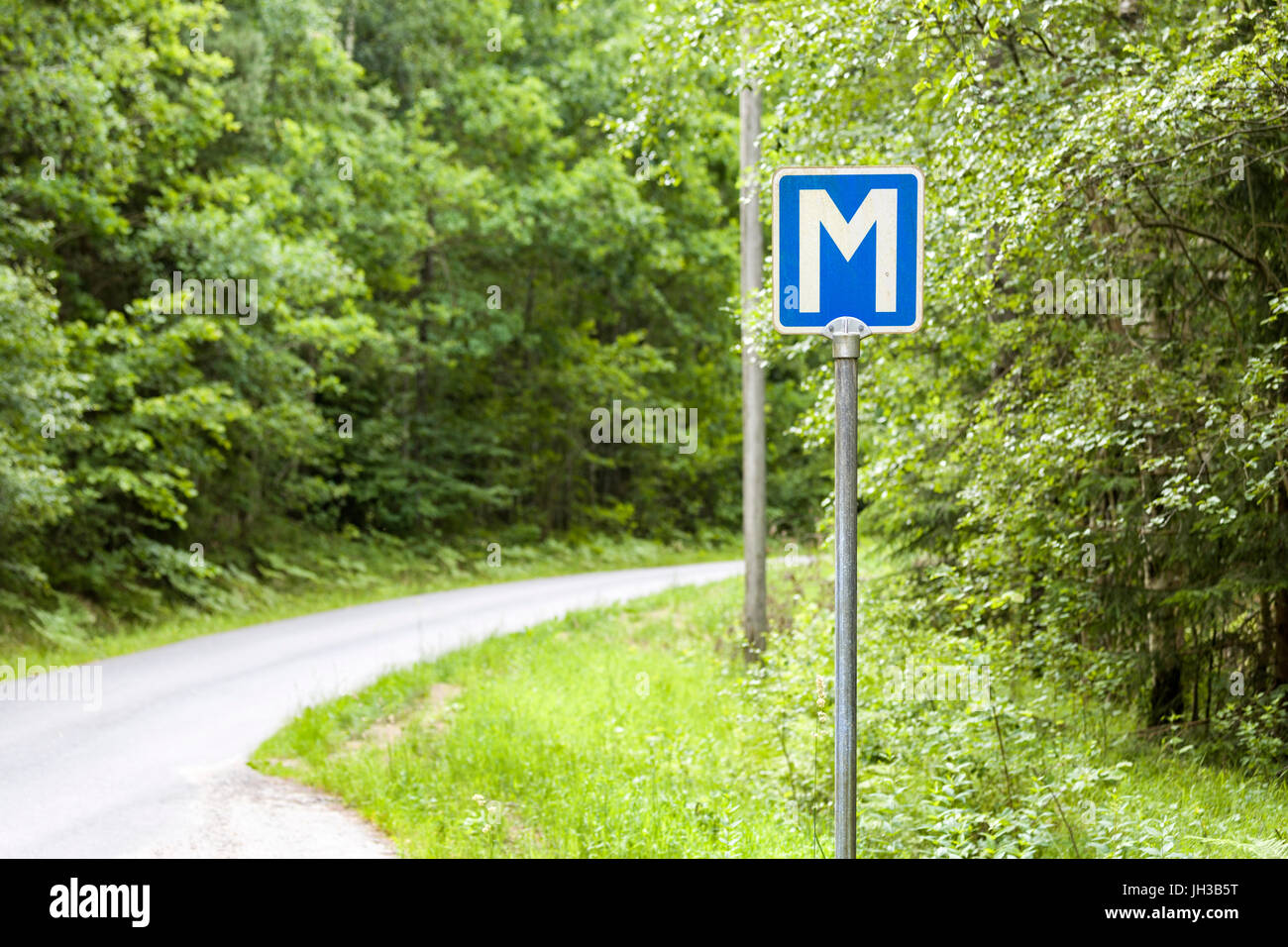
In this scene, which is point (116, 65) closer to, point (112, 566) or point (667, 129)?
point (112, 566)

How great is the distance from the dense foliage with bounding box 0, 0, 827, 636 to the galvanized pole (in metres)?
6.67

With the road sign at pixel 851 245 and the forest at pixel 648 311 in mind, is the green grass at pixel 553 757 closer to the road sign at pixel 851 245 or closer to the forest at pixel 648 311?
the forest at pixel 648 311

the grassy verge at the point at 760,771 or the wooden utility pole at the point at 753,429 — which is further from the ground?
the wooden utility pole at the point at 753,429

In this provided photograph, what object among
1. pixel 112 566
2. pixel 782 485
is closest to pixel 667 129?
pixel 112 566

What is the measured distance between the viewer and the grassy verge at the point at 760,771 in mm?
6363

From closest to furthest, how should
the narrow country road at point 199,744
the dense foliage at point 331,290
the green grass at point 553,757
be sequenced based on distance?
the green grass at point 553,757 → the narrow country road at point 199,744 → the dense foliage at point 331,290

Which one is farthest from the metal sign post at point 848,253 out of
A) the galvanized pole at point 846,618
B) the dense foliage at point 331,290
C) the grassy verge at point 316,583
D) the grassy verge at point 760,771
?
the grassy verge at point 316,583

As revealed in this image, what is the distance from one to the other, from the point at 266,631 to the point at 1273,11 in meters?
14.0

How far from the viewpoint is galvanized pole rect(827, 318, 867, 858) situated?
397cm

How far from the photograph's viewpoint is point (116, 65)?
15867mm

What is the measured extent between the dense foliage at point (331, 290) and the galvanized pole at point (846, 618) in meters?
6.67

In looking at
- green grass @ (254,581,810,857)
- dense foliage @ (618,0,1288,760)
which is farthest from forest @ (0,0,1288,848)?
green grass @ (254,581,810,857)

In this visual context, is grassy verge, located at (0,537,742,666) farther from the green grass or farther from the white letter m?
the white letter m

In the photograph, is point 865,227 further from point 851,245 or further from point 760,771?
point 760,771
